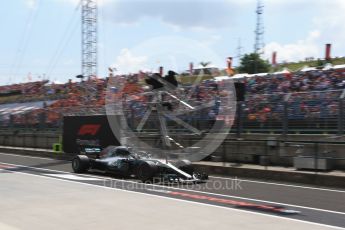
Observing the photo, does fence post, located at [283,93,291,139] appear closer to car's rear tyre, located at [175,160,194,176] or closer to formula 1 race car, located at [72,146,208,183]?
formula 1 race car, located at [72,146,208,183]

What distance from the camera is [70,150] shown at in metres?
24.4

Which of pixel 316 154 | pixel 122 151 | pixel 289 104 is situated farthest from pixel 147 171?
pixel 289 104

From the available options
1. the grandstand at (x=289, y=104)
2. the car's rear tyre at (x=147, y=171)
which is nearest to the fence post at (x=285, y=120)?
the grandstand at (x=289, y=104)

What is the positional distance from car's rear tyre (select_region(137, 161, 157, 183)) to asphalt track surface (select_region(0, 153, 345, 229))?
0.21 m

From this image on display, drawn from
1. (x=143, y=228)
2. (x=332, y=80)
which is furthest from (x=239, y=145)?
(x=143, y=228)

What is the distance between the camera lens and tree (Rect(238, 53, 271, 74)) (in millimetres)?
67625

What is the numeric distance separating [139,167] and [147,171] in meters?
0.42

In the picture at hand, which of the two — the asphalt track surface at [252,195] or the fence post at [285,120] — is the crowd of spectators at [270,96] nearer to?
the fence post at [285,120]

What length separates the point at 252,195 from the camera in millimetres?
11945

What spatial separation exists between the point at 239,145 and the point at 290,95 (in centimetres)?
263

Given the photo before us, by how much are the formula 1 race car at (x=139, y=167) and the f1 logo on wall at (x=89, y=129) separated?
5610 mm

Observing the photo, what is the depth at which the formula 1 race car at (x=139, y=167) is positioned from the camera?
45.5 ft

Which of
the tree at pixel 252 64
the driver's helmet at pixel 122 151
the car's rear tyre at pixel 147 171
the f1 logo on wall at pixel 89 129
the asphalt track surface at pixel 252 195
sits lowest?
the asphalt track surface at pixel 252 195

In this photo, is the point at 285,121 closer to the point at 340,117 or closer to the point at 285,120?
the point at 285,120
